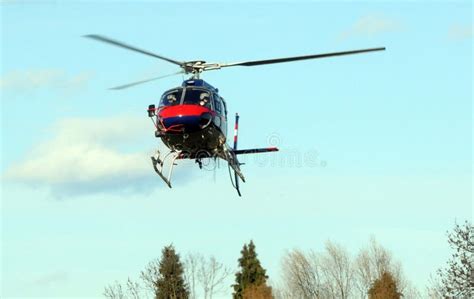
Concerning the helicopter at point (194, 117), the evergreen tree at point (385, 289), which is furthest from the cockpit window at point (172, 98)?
the evergreen tree at point (385, 289)

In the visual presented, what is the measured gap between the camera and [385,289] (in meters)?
61.1

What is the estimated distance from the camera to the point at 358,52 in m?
29.9

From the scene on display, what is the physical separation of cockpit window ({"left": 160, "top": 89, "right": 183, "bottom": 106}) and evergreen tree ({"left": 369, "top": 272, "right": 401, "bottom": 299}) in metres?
32.5

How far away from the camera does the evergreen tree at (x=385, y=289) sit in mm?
60844

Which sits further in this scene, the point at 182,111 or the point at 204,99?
the point at 204,99

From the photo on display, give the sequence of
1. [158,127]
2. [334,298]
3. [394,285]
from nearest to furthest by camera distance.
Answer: [158,127] → [394,285] → [334,298]

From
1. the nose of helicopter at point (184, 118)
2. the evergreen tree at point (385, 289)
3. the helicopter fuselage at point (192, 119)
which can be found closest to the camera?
the nose of helicopter at point (184, 118)

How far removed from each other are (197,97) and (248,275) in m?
34.8

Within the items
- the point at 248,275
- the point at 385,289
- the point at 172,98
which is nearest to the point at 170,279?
the point at 248,275

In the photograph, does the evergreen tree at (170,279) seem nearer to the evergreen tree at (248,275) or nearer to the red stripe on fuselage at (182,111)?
the evergreen tree at (248,275)

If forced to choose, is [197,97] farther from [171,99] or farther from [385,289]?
[385,289]

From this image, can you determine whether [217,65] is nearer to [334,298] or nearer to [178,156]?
[178,156]

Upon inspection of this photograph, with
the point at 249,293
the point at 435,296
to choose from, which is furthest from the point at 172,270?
the point at 435,296

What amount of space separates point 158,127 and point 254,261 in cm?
3463
